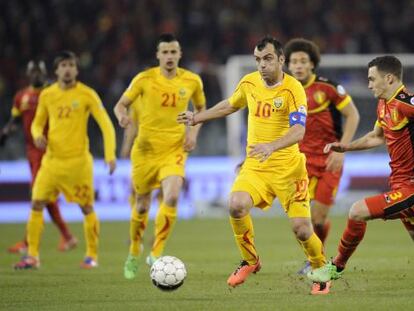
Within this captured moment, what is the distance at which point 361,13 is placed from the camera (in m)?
A: 24.1

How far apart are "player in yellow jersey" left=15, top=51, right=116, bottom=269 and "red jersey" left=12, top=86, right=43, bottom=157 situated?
1.80m

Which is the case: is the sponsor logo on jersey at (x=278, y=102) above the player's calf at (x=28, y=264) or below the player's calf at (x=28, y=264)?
above

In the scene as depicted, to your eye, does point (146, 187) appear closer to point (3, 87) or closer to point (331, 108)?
point (331, 108)

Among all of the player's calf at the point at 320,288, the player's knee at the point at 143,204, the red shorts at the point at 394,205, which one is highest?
the red shorts at the point at 394,205

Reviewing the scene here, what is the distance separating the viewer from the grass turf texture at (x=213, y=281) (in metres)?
7.95

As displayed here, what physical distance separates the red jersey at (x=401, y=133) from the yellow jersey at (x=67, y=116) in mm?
4175

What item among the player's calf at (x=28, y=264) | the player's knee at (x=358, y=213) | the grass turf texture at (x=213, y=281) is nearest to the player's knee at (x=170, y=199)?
the grass turf texture at (x=213, y=281)

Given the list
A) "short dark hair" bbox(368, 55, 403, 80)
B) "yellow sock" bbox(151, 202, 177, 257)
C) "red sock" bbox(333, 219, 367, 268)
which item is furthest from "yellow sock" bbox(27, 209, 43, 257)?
"short dark hair" bbox(368, 55, 403, 80)

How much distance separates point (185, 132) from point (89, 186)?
168 centimetres

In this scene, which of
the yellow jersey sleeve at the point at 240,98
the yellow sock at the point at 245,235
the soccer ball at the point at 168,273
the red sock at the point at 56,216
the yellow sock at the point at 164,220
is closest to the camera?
the soccer ball at the point at 168,273

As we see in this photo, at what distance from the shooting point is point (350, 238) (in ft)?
27.1

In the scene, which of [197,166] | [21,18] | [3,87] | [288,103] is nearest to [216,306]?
[288,103]

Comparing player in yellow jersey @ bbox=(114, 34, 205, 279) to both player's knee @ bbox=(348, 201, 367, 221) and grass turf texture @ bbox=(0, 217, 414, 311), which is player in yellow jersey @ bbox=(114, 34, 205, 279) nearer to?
grass turf texture @ bbox=(0, 217, 414, 311)

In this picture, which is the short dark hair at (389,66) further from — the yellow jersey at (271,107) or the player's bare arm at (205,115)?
the player's bare arm at (205,115)
